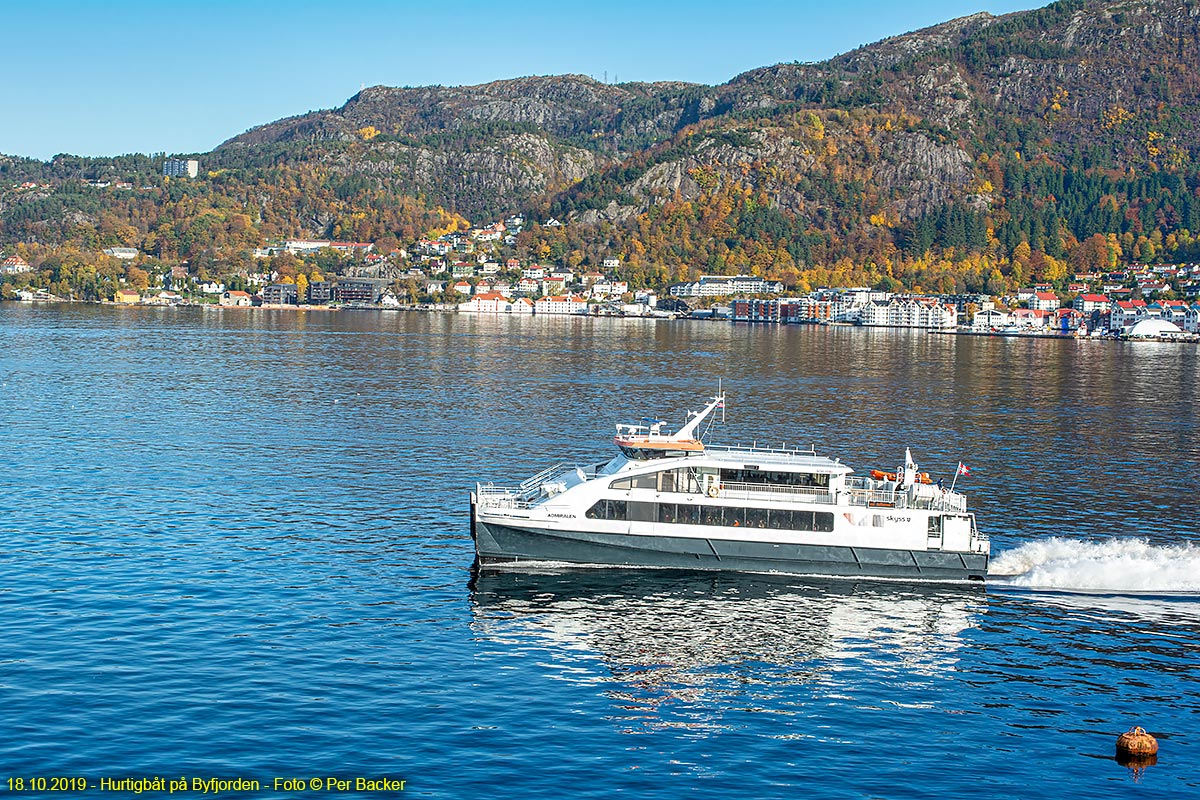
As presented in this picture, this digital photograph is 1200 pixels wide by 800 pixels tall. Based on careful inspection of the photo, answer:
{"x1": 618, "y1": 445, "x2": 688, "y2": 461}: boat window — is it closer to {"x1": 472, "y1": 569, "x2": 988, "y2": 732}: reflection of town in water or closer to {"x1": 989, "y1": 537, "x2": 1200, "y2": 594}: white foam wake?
{"x1": 472, "y1": 569, "x2": 988, "y2": 732}: reflection of town in water

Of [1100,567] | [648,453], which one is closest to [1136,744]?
[1100,567]

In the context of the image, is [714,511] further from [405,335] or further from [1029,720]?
[405,335]

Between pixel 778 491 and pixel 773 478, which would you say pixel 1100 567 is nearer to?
pixel 778 491

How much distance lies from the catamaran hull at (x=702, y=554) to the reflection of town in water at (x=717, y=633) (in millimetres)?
405

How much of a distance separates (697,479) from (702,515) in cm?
Answer: 118

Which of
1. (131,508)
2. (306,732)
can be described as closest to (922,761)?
(306,732)

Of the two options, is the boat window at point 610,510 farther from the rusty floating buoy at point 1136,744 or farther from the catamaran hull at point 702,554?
the rusty floating buoy at point 1136,744

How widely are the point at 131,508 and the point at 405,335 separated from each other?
5276 inches

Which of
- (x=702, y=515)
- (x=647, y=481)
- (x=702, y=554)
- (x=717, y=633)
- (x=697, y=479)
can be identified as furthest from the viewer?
(x=697, y=479)

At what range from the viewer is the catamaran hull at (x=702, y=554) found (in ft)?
125

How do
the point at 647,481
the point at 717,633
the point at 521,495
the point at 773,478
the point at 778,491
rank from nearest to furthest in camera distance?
the point at 717,633, the point at 647,481, the point at 778,491, the point at 773,478, the point at 521,495

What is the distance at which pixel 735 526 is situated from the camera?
38.2 m

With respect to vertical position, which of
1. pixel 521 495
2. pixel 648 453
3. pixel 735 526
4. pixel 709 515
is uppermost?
pixel 648 453

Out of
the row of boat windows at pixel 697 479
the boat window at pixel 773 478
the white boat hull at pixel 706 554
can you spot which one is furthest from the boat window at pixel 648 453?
the white boat hull at pixel 706 554
